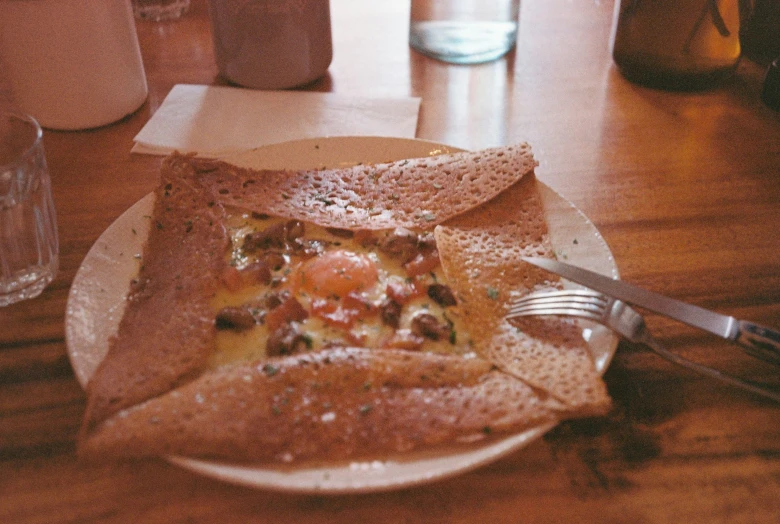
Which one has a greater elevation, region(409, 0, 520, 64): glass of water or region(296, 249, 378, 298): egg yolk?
region(409, 0, 520, 64): glass of water

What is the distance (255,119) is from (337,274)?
42.0 inches

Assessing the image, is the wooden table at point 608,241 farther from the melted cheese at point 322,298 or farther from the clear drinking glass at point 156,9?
the melted cheese at point 322,298

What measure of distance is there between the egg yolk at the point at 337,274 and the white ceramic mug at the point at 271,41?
3.61 feet

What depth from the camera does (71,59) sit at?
228cm

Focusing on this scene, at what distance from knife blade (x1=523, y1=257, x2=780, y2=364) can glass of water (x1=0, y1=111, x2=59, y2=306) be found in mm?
1355

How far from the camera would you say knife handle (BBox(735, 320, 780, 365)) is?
1358 mm

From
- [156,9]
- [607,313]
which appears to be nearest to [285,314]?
[607,313]

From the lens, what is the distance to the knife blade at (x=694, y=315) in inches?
53.9

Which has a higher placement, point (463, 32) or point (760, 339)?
point (463, 32)

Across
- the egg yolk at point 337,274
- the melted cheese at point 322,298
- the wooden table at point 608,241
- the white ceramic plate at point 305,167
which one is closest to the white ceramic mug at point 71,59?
the wooden table at point 608,241

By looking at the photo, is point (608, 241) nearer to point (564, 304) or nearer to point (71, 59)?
point (564, 304)

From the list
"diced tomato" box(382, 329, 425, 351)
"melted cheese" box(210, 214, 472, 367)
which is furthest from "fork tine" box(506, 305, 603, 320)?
"diced tomato" box(382, 329, 425, 351)

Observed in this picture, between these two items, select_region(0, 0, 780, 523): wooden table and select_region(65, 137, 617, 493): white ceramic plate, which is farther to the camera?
select_region(0, 0, 780, 523): wooden table

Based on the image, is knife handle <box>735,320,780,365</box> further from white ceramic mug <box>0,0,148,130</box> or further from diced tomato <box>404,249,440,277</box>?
white ceramic mug <box>0,0,148,130</box>
